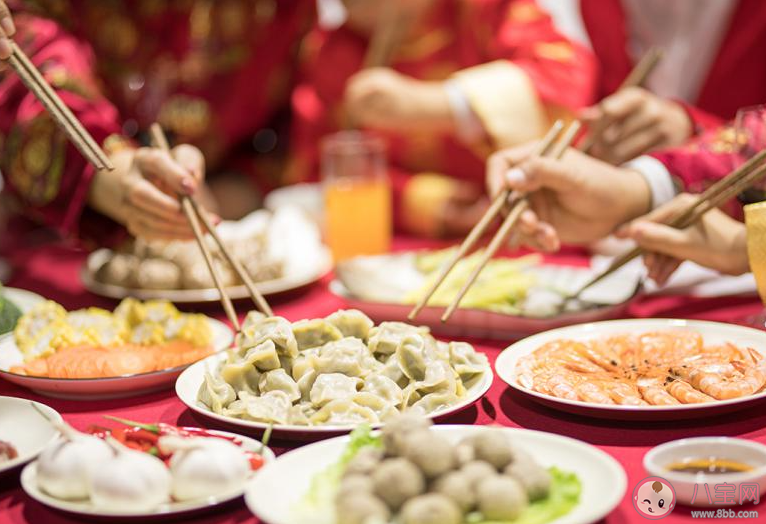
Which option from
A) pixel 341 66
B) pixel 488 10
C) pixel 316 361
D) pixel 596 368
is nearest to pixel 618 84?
pixel 488 10

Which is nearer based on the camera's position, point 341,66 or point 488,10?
point 488,10

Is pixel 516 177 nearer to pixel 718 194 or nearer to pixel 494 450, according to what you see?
pixel 718 194

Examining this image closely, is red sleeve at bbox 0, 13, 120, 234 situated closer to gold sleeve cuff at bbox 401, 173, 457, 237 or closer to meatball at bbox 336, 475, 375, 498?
gold sleeve cuff at bbox 401, 173, 457, 237

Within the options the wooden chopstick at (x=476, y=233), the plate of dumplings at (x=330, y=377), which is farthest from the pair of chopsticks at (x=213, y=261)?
the wooden chopstick at (x=476, y=233)

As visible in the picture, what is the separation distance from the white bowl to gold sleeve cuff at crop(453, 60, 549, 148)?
1.32 meters

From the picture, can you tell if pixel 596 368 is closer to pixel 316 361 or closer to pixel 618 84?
pixel 316 361

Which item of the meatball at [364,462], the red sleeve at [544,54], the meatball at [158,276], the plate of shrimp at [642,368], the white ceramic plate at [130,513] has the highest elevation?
the red sleeve at [544,54]

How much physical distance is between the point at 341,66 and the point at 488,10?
0.44 meters

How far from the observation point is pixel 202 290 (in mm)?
1667

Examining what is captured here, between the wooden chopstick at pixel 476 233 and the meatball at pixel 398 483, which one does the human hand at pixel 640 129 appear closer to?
the wooden chopstick at pixel 476 233

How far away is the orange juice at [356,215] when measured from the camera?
2027 millimetres

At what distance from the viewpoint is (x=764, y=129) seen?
142 centimetres

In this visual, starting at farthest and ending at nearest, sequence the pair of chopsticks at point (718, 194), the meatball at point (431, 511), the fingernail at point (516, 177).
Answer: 1. the fingernail at point (516, 177)
2. the pair of chopsticks at point (718, 194)
3. the meatball at point (431, 511)

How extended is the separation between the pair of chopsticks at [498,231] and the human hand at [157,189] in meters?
0.40
